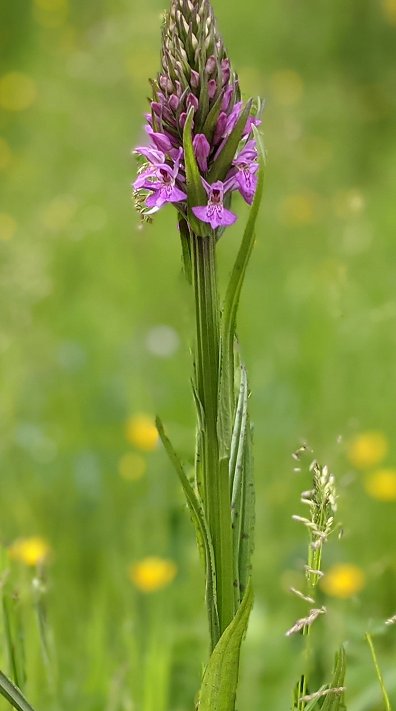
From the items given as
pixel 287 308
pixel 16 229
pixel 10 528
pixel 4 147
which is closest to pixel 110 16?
pixel 4 147

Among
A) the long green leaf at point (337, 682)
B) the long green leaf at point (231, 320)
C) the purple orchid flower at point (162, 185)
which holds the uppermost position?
the purple orchid flower at point (162, 185)

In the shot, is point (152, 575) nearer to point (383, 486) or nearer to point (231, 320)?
point (383, 486)

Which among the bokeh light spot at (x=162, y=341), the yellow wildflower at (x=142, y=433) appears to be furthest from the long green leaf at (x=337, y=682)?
the bokeh light spot at (x=162, y=341)

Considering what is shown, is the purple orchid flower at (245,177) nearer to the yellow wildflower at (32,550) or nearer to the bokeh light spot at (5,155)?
the yellow wildflower at (32,550)

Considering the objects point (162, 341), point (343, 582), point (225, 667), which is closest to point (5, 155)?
point (162, 341)

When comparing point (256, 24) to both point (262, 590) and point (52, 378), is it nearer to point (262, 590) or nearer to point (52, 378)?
point (52, 378)

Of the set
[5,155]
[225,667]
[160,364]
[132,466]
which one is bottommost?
[225,667]
